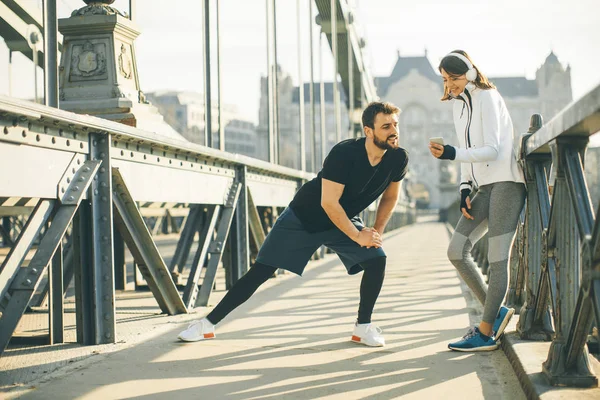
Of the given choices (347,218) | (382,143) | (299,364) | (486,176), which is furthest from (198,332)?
(486,176)

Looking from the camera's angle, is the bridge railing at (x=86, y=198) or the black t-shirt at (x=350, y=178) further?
the black t-shirt at (x=350, y=178)

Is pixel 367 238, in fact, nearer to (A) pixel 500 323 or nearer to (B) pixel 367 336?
(B) pixel 367 336

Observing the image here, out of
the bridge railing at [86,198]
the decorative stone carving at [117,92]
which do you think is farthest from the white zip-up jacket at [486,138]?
the decorative stone carving at [117,92]

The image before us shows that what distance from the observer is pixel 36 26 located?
6.46 m

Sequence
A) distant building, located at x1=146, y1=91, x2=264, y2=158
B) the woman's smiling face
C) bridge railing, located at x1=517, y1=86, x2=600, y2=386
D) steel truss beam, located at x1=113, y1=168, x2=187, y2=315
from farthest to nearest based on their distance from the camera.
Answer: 1. distant building, located at x1=146, y1=91, x2=264, y2=158
2. steel truss beam, located at x1=113, y1=168, x2=187, y2=315
3. the woman's smiling face
4. bridge railing, located at x1=517, y1=86, x2=600, y2=386

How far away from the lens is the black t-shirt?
12.4 feet

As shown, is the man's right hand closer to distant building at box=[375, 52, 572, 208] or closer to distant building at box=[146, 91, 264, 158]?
distant building at box=[146, 91, 264, 158]

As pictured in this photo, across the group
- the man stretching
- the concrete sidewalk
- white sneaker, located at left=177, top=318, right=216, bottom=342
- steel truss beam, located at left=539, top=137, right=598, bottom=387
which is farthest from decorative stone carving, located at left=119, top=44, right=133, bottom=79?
steel truss beam, located at left=539, top=137, right=598, bottom=387

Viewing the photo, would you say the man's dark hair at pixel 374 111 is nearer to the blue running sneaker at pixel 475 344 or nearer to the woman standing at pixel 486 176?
the woman standing at pixel 486 176

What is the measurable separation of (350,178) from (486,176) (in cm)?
63

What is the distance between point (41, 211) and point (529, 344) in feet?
7.20

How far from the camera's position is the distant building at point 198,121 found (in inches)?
3034

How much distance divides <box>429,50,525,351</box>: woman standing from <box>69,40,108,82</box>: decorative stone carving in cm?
248

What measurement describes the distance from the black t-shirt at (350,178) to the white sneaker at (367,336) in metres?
0.52
